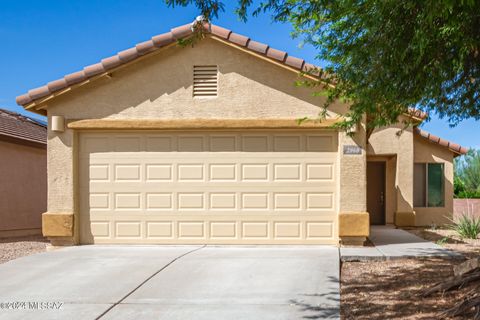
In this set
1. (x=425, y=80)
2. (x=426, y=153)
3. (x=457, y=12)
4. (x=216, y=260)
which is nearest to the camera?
(x=457, y=12)

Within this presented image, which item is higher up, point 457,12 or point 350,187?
point 457,12

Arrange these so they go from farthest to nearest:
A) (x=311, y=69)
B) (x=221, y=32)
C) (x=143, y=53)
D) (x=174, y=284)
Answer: (x=143, y=53) → (x=221, y=32) → (x=311, y=69) → (x=174, y=284)

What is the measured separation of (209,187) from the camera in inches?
390

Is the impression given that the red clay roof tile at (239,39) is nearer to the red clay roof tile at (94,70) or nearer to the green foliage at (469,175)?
the red clay roof tile at (94,70)

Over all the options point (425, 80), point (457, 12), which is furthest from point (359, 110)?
point (457, 12)

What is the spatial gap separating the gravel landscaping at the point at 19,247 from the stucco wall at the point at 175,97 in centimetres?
135

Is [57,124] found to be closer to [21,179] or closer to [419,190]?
[21,179]

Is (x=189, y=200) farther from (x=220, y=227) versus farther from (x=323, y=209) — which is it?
(x=323, y=209)

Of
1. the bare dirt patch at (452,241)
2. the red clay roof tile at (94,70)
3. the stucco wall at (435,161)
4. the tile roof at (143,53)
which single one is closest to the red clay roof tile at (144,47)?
the tile roof at (143,53)

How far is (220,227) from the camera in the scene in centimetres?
989

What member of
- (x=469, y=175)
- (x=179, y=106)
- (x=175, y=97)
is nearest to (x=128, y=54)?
(x=175, y=97)

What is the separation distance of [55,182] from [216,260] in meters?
4.04

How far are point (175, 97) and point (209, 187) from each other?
202cm

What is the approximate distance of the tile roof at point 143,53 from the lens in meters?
9.54
